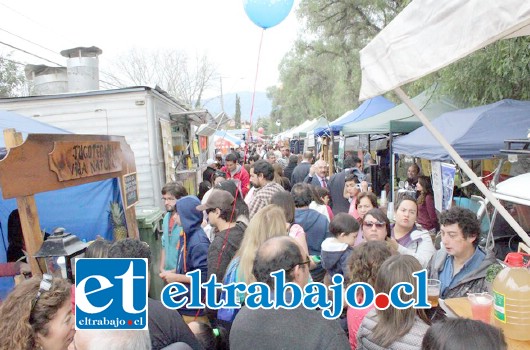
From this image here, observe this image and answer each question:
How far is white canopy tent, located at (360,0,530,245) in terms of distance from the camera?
6.00 feet

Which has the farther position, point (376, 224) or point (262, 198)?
point (262, 198)

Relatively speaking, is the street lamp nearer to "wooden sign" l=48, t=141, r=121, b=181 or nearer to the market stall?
the market stall

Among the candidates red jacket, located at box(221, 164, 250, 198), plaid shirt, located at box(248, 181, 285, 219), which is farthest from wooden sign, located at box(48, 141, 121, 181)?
red jacket, located at box(221, 164, 250, 198)

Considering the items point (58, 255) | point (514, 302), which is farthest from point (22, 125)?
point (514, 302)

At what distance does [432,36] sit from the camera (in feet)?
7.09

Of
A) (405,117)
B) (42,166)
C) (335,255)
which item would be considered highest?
(405,117)

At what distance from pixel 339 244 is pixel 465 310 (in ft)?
3.90

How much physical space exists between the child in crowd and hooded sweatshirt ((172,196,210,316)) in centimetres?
109

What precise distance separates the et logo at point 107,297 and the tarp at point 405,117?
797cm

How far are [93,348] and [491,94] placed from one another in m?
8.61

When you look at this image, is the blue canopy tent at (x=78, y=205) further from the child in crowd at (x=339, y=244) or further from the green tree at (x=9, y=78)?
the green tree at (x=9, y=78)

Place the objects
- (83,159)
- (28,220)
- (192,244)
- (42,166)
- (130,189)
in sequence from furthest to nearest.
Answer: (130,189) → (83,159) → (192,244) → (42,166) → (28,220)

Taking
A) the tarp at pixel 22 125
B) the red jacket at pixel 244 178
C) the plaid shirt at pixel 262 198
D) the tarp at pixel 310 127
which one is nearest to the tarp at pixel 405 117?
the red jacket at pixel 244 178

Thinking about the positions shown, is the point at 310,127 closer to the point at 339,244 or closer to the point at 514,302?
the point at 339,244
